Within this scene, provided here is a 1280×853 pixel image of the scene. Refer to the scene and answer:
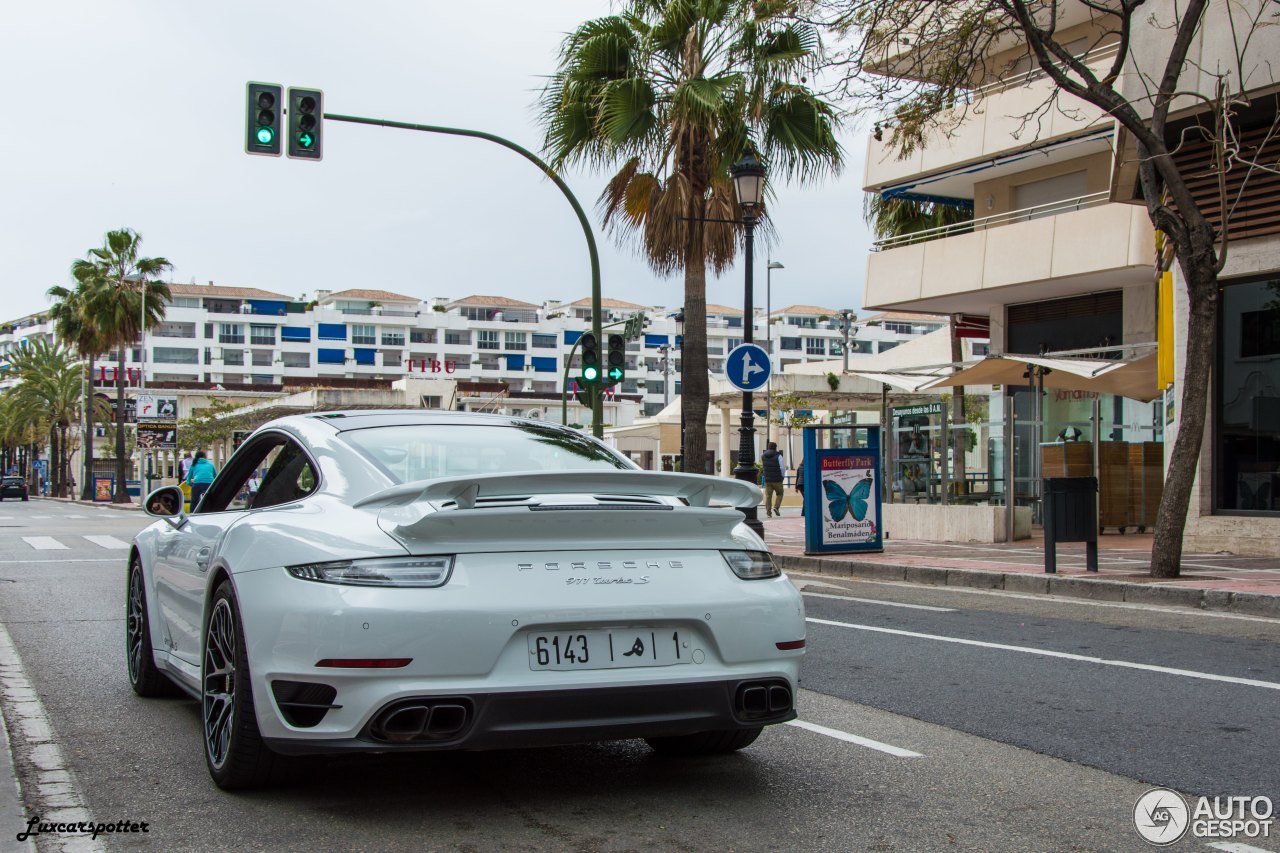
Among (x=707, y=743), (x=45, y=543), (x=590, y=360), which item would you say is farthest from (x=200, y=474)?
(x=707, y=743)

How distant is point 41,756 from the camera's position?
5.11m

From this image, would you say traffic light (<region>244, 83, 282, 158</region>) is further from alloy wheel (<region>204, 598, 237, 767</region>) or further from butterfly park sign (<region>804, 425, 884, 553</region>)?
alloy wheel (<region>204, 598, 237, 767</region>)

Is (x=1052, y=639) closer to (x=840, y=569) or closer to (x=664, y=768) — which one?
(x=664, y=768)

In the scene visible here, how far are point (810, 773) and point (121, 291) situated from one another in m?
58.0

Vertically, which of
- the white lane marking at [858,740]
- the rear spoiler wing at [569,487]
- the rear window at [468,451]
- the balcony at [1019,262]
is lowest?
the white lane marking at [858,740]

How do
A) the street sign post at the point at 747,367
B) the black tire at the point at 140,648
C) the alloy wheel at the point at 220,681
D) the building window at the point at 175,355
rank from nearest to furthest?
the alloy wheel at the point at 220,681 < the black tire at the point at 140,648 < the street sign post at the point at 747,367 < the building window at the point at 175,355

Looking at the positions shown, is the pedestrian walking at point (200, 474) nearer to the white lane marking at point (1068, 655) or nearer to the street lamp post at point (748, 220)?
the street lamp post at point (748, 220)

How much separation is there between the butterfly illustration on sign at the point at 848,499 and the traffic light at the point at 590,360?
5330 millimetres

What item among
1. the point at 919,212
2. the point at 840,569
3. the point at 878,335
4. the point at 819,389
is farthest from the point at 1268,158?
the point at 878,335

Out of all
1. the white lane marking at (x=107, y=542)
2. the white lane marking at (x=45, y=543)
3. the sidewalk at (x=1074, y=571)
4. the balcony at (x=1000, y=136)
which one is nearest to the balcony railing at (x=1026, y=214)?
the balcony at (x=1000, y=136)

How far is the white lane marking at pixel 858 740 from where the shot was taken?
17.1 ft

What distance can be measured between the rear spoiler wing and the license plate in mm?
505

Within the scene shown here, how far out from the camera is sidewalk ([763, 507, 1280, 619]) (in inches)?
443

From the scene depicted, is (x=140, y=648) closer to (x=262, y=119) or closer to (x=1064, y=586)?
(x=1064, y=586)
